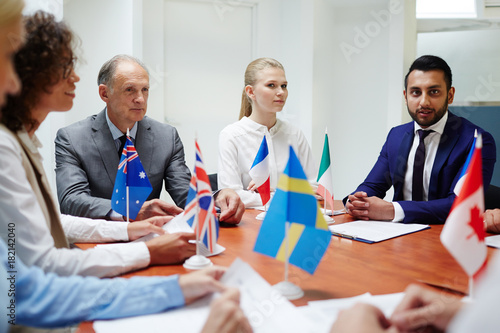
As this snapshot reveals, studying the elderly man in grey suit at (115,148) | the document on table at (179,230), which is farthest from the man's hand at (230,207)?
the document on table at (179,230)

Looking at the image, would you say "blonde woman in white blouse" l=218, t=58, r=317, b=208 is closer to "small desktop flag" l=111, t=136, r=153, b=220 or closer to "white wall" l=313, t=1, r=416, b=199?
"small desktop flag" l=111, t=136, r=153, b=220

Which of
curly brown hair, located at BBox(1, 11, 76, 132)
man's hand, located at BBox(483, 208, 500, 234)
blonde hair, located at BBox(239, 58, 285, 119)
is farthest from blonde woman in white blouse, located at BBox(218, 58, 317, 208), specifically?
curly brown hair, located at BBox(1, 11, 76, 132)

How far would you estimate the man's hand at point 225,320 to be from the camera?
2.67 ft

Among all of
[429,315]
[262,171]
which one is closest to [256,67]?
[262,171]

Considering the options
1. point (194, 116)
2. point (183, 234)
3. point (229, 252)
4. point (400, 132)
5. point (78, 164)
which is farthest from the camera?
point (194, 116)

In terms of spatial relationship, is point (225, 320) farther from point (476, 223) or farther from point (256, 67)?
point (256, 67)

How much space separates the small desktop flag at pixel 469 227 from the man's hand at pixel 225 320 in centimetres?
47

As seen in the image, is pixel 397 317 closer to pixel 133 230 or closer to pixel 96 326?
pixel 96 326

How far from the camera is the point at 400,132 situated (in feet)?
8.77

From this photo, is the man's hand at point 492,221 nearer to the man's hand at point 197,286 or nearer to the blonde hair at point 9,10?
the man's hand at point 197,286

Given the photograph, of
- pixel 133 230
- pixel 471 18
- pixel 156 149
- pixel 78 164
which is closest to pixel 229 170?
pixel 156 149

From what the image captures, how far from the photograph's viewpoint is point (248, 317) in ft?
3.09

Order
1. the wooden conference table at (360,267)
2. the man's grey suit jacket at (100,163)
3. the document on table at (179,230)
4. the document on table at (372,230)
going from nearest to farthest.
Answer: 1. the wooden conference table at (360,267)
2. the document on table at (179,230)
3. the document on table at (372,230)
4. the man's grey suit jacket at (100,163)

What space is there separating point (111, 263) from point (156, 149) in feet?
4.24
